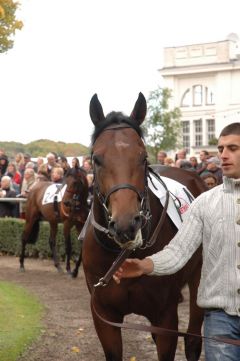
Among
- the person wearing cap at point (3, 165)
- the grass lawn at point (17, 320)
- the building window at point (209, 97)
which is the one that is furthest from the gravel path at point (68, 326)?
the building window at point (209, 97)

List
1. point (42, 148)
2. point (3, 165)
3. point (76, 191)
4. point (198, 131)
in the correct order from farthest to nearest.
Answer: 1. point (198, 131)
2. point (42, 148)
3. point (3, 165)
4. point (76, 191)

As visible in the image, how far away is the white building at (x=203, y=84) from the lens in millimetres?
62938

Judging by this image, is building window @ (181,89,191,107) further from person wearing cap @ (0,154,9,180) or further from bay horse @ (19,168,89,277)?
bay horse @ (19,168,89,277)

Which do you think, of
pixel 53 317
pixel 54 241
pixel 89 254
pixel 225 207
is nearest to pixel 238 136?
pixel 225 207

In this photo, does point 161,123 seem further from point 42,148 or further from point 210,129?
point 210,129

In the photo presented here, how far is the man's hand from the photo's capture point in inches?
148

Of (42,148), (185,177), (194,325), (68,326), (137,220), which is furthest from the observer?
(42,148)

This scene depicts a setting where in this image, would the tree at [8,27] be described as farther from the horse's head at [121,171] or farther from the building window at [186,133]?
the building window at [186,133]

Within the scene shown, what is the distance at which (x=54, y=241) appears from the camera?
1415 centimetres

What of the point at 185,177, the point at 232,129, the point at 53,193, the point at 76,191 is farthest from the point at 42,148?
the point at 232,129

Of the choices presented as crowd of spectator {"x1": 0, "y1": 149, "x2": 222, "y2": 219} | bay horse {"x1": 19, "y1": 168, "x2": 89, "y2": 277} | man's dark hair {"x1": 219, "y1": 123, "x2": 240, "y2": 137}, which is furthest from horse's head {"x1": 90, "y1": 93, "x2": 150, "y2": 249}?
crowd of spectator {"x1": 0, "y1": 149, "x2": 222, "y2": 219}

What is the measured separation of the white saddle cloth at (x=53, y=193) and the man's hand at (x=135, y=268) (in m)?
9.61

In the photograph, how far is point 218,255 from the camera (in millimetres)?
3785

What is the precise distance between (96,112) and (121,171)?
26.9 inches
